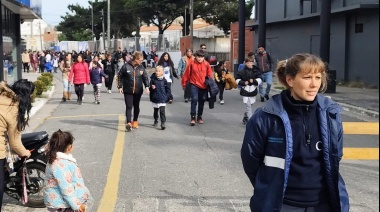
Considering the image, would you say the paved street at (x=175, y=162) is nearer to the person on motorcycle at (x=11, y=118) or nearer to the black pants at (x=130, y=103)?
the black pants at (x=130, y=103)

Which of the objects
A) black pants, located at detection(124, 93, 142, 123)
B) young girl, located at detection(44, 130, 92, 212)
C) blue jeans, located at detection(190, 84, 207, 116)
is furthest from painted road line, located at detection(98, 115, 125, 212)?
blue jeans, located at detection(190, 84, 207, 116)

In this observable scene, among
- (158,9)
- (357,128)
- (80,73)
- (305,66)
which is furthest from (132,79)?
(158,9)

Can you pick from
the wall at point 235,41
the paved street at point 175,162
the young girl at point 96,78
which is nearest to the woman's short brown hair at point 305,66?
the paved street at point 175,162

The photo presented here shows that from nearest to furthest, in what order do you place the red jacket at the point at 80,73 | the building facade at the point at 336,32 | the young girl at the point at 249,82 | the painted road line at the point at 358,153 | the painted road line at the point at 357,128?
the painted road line at the point at 358,153
the painted road line at the point at 357,128
the young girl at the point at 249,82
the red jacket at the point at 80,73
the building facade at the point at 336,32

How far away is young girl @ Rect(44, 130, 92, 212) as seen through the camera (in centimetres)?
441

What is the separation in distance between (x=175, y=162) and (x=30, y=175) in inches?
108

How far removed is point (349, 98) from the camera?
1731 cm

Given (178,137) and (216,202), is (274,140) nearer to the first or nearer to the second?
(216,202)

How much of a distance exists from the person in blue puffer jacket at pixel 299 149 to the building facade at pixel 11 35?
13.6 meters

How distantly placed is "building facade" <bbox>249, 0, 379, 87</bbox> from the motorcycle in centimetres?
1387

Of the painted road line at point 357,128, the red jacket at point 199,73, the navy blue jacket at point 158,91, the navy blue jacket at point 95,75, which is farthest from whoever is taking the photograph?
the navy blue jacket at point 95,75

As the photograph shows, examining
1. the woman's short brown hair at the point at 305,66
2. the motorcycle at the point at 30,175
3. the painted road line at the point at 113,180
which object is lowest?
the painted road line at the point at 113,180

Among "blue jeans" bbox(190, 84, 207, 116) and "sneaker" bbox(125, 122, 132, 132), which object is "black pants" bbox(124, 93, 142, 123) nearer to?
"sneaker" bbox(125, 122, 132, 132)

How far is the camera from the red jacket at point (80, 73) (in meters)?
16.5
